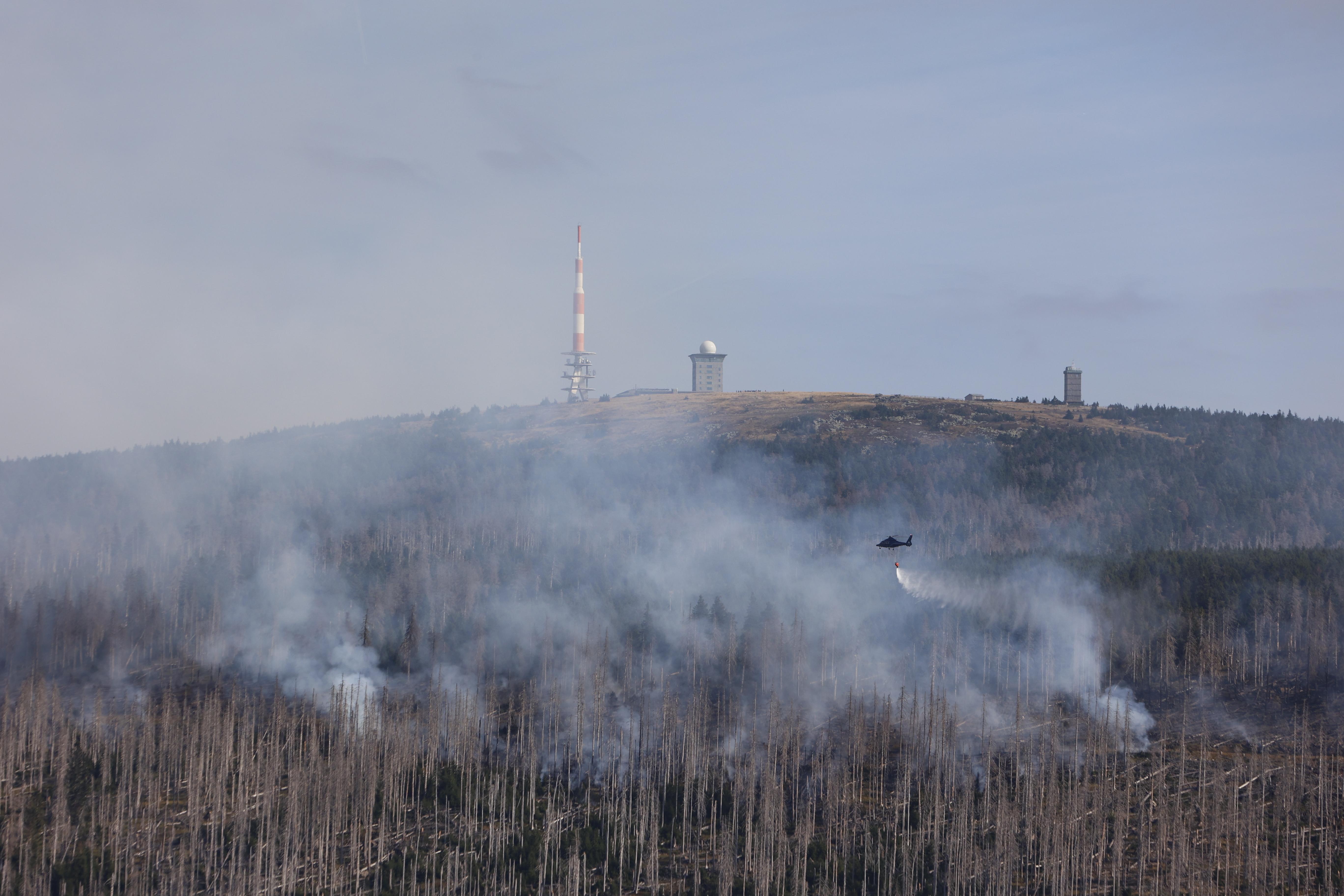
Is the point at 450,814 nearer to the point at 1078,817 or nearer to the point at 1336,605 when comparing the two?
the point at 1078,817

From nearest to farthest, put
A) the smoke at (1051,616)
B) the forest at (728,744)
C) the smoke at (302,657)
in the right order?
the forest at (728,744)
the smoke at (1051,616)
the smoke at (302,657)

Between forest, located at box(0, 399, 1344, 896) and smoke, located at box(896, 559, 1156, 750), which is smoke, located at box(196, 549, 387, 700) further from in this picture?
smoke, located at box(896, 559, 1156, 750)

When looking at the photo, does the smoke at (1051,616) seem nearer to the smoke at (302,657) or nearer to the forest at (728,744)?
the forest at (728,744)

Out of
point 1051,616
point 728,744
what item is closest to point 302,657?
point 728,744

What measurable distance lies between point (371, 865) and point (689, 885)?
30.6 meters

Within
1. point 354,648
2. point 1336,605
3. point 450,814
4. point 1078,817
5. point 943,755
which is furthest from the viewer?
point 354,648

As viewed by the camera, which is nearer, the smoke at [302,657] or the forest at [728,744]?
the forest at [728,744]

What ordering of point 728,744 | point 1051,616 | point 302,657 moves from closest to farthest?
1. point 728,744
2. point 1051,616
3. point 302,657

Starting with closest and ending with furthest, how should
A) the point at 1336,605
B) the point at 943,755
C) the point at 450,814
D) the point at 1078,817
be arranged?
the point at 1078,817
the point at 450,814
the point at 943,755
the point at 1336,605

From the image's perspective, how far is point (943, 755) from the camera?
140m

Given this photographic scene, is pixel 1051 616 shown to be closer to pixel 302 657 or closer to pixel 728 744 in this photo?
pixel 728 744

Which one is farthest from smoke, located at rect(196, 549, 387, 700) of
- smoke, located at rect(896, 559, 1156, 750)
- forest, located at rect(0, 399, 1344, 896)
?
smoke, located at rect(896, 559, 1156, 750)

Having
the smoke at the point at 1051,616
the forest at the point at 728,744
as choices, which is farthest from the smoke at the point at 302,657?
the smoke at the point at 1051,616

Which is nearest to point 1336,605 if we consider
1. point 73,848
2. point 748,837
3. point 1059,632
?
point 1059,632
